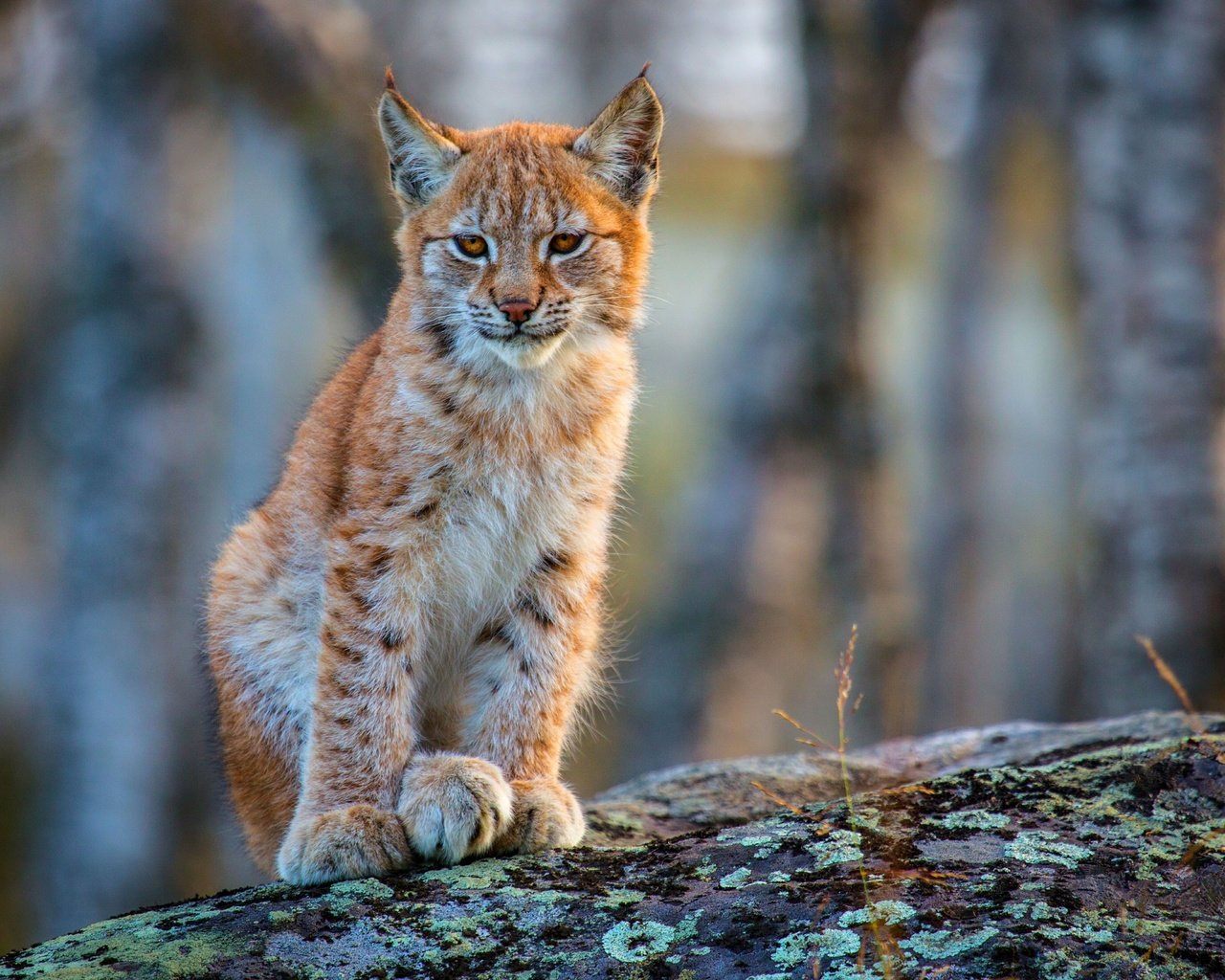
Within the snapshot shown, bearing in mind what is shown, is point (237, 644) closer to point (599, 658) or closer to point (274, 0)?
point (599, 658)

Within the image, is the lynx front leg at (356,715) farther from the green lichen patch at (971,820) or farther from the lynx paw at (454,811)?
the green lichen patch at (971,820)

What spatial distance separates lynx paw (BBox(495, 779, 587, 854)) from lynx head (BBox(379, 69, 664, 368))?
148 centimetres

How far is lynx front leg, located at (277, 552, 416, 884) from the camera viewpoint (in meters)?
4.32

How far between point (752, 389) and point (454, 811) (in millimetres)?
8533

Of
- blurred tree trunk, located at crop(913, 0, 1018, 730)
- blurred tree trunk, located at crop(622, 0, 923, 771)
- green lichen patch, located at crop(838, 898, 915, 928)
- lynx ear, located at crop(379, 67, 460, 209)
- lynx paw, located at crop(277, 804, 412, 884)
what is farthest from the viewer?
blurred tree trunk, located at crop(913, 0, 1018, 730)

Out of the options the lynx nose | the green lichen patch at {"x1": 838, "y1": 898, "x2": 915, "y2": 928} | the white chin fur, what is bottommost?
the green lichen patch at {"x1": 838, "y1": 898, "x2": 915, "y2": 928}

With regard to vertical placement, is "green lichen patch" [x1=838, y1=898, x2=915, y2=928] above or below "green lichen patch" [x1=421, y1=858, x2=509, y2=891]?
above

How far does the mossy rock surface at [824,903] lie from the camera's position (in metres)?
3.02

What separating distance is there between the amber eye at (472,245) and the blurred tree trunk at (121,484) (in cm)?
676

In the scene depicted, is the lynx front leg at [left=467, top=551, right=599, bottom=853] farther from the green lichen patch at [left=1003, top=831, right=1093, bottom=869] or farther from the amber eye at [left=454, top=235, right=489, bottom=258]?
the green lichen patch at [left=1003, top=831, right=1093, bottom=869]

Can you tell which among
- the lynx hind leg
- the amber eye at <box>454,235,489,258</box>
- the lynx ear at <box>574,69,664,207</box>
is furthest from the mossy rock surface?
the lynx ear at <box>574,69,664,207</box>

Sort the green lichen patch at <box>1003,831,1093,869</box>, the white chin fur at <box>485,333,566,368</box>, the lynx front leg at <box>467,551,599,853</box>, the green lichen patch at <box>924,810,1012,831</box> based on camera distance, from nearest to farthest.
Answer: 1. the green lichen patch at <box>1003,831,1093,869</box>
2. the green lichen patch at <box>924,810,1012,831</box>
3. the lynx front leg at <box>467,551,599,853</box>
4. the white chin fur at <box>485,333,566,368</box>

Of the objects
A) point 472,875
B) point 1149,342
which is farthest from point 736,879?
point 1149,342

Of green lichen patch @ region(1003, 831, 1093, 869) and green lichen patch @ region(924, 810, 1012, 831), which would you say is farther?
green lichen patch @ region(924, 810, 1012, 831)
